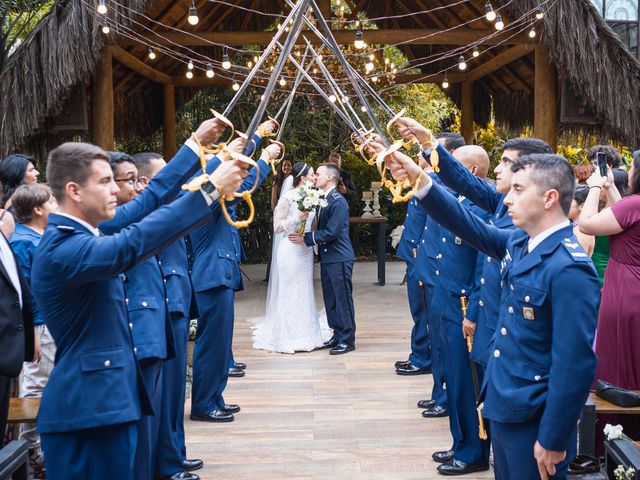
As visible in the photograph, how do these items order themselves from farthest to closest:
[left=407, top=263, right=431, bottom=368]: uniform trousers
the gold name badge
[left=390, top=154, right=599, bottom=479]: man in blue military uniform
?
[left=407, top=263, right=431, bottom=368]: uniform trousers → the gold name badge → [left=390, top=154, right=599, bottom=479]: man in blue military uniform

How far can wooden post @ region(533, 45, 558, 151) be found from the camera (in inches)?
348

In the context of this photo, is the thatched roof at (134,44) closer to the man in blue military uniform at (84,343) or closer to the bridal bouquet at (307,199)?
the bridal bouquet at (307,199)

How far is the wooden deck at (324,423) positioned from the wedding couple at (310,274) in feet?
0.65

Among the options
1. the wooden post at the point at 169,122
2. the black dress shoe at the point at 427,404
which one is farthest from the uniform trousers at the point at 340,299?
the wooden post at the point at 169,122

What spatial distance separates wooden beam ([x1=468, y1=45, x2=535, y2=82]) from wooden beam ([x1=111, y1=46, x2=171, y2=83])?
199 inches

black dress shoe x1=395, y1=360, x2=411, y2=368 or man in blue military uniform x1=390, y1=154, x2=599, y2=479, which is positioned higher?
man in blue military uniform x1=390, y1=154, x2=599, y2=479

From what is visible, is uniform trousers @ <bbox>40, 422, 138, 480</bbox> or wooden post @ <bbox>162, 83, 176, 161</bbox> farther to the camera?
wooden post @ <bbox>162, 83, 176, 161</bbox>

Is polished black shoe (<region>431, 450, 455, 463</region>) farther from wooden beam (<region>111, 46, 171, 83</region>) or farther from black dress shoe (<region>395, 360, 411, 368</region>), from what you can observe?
wooden beam (<region>111, 46, 171, 83</region>)

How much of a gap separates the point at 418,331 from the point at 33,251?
11.1 ft

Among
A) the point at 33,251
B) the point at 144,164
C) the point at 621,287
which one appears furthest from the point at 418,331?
the point at 33,251

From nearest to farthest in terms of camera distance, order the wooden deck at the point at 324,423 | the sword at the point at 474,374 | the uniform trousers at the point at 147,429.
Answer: the uniform trousers at the point at 147,429 < the sword at the point at 474,374 < the wooden deck at the point at 324,423

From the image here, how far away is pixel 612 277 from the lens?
420 cm

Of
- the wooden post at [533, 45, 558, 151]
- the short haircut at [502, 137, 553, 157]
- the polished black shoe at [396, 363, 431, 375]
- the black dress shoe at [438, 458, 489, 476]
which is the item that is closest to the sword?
the black dress shoe at [438, 458, 489, 476]

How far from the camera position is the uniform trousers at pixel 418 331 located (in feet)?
20.4
